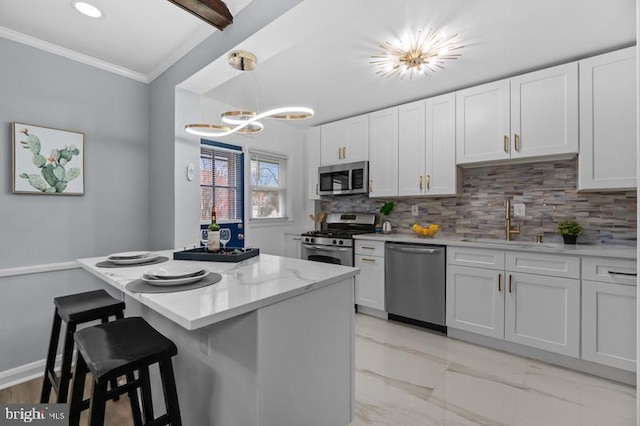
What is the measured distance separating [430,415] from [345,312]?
899 millimetres

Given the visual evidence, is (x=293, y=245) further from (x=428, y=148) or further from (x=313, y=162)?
(x=428, y=148)

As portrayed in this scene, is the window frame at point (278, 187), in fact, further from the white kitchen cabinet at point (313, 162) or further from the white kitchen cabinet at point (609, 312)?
the white kitchen cabinet at point (609, 312)

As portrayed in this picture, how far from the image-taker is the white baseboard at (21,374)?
2080 mm

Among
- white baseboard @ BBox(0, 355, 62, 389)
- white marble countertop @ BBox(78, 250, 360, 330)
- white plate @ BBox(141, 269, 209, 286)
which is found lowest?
white baseboard @ BBox(0, 355, 62, 389)

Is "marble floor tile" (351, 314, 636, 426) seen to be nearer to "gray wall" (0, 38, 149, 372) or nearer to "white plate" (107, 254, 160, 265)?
"white plate" (107, 254, 160, 265)

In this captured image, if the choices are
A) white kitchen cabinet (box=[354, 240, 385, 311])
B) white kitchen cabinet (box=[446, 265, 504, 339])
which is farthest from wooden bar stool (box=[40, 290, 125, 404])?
white kitchen cabinet (box=[446, 265, 504, 339])

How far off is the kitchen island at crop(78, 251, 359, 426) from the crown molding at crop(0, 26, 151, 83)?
177cm

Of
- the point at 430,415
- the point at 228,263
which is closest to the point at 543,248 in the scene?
the point at 430,415

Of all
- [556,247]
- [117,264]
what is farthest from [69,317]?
[556,247]

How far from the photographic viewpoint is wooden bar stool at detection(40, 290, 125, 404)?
1.51 meters

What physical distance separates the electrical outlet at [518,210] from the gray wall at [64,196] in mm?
3587

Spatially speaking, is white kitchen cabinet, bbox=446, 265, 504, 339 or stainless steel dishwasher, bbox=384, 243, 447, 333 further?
stainless steel dishwasher, bbox=384, 243, 447, 333

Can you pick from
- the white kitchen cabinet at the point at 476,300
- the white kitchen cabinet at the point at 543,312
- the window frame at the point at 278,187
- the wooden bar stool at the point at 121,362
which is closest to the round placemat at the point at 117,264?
the wooden bar stool at the point at 121,362

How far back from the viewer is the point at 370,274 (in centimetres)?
338
